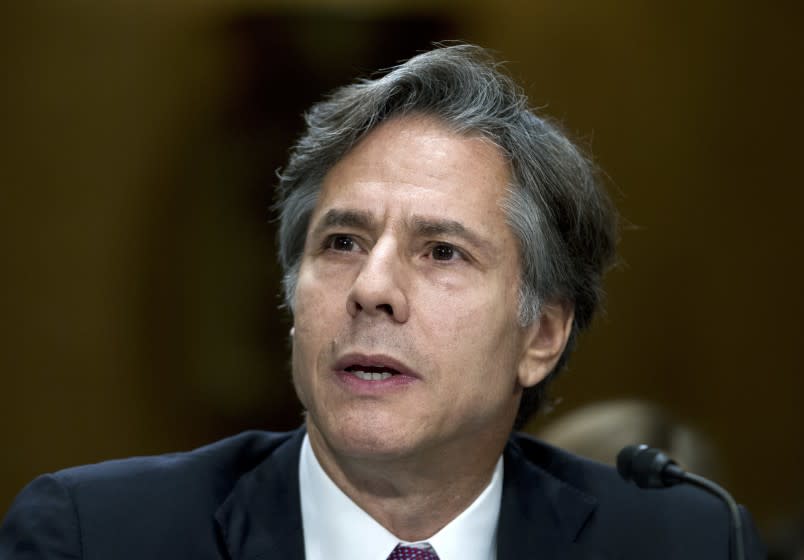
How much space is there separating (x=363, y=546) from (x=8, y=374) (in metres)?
2.63

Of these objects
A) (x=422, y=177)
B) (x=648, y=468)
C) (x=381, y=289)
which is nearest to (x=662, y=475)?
(x=648, y=468)

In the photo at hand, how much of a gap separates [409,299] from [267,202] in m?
2.62

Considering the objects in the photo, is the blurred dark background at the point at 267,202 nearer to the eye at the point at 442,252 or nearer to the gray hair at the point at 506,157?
the gray hair at the point at 506,157

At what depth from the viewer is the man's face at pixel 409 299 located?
214 cm

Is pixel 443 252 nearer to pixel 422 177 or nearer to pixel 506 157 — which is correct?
pixel 422 177

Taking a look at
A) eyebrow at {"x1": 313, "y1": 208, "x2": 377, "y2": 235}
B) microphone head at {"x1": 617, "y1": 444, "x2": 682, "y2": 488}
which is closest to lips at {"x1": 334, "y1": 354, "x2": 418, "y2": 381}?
eyebrow at {"x1": 313, "y1": 208, "x2": 377, "y2": 235}

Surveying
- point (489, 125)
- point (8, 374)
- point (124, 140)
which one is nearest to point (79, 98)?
point (124, 140)

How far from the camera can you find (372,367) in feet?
7.18

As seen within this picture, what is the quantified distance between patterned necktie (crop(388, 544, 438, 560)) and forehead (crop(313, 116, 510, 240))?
594 mm

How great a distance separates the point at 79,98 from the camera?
15.1 ft

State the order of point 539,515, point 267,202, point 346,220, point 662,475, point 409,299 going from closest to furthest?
point 662,475, point 409,299, point 346,220, point 539,515, point 267,202

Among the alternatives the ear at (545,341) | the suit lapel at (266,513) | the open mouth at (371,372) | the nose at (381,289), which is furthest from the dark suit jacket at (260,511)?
the nose at (381,289)

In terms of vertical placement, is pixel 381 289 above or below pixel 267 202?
above

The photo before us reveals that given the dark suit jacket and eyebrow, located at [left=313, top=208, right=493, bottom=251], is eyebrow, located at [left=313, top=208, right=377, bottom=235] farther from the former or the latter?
the dark suit jacket
